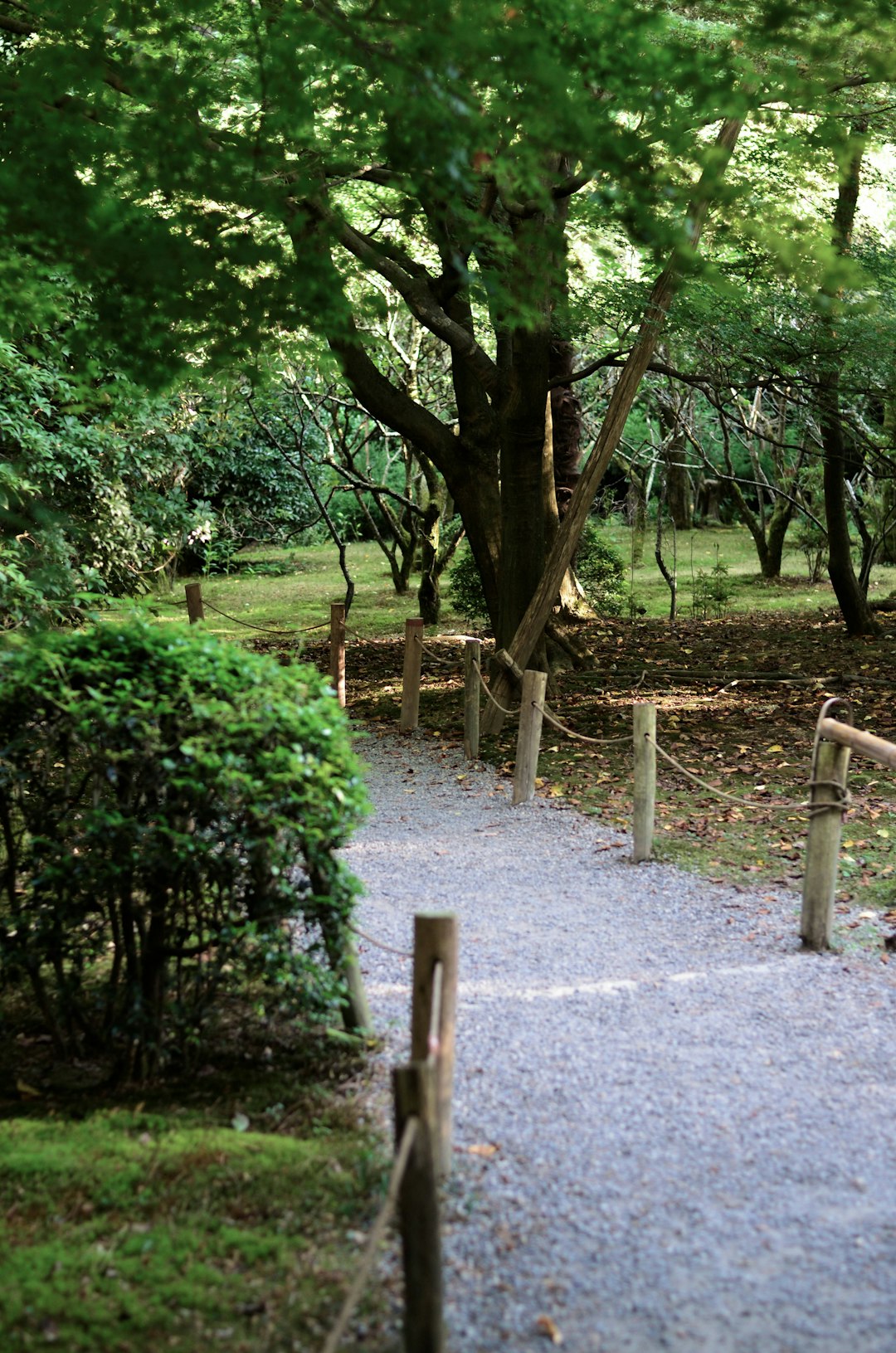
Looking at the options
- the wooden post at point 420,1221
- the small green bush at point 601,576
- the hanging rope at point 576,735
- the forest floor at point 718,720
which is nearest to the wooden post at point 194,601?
the forest floor at point 718,720

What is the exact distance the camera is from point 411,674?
455 inches

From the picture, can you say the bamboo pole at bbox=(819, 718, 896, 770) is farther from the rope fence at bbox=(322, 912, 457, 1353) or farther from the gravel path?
the rope fence at bbox=(322, 912, 457, 1353)

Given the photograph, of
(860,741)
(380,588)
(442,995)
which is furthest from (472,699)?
(380,588)

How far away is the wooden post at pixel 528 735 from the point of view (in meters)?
8.86

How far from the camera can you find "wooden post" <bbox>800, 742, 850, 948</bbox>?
579cm

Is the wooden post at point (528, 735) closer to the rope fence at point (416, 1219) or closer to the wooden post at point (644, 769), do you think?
the wooden post at point (644, 769)

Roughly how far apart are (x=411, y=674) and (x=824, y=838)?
6179 mm

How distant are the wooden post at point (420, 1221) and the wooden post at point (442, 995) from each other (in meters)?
0.71

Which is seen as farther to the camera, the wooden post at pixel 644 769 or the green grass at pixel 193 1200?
the wooden post at pixel 644 769

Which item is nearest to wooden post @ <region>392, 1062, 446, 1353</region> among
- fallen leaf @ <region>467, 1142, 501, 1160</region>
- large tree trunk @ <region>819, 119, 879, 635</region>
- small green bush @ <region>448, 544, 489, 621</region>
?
fallen leaf @ <region>467, 1142, 501, 1160</region>

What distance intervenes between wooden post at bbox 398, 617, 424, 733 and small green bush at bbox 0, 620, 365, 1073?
6.70 m

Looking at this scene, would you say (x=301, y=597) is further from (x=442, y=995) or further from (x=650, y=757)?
(x=442, y=995)

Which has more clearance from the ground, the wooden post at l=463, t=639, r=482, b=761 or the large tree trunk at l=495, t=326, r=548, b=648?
the large tree trunk at l=495, t=326, r=548, b=648

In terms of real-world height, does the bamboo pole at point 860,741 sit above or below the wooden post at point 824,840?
above
